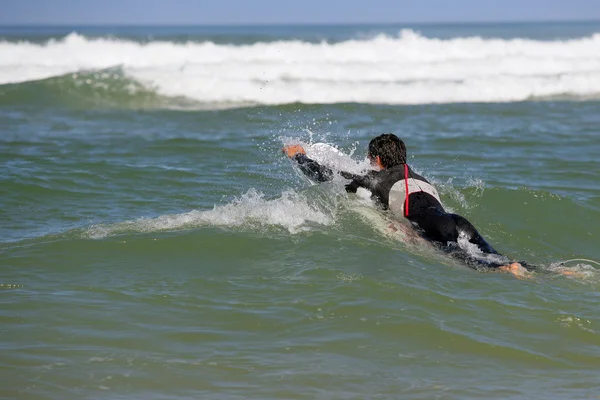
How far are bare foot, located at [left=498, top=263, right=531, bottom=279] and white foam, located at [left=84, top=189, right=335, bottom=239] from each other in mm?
1912

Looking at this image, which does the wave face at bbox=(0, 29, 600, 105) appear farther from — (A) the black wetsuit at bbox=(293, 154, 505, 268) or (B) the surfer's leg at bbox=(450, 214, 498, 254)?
(B) the surfer's leg at bbox=(450, 214, 498, 254)

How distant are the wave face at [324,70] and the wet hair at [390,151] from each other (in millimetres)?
13304

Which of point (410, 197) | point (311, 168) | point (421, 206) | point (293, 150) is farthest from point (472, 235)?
point (293, 150)

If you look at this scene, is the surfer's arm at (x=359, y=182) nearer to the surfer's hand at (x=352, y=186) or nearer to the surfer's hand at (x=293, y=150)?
the surfer's hand at (x=352, y=186)

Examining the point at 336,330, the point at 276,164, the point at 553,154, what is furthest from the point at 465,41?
the point at 336,330

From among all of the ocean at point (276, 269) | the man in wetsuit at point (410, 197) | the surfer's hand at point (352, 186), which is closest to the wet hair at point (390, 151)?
the man in wetsuit at point (410, 197)

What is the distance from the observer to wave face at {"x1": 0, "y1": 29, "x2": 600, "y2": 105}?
22078 mm

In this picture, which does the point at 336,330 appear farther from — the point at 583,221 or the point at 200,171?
the point at 200,171

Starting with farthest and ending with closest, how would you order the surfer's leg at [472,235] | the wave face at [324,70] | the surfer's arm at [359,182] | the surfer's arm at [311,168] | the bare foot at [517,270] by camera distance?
the wave face at [324,70]
the surfer's arm at [311,168]
the surfer's arm at [359,182]
the surfer's leg at [472,235]
the bare foot at [517,270]

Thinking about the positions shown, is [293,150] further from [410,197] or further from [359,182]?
[410,197]

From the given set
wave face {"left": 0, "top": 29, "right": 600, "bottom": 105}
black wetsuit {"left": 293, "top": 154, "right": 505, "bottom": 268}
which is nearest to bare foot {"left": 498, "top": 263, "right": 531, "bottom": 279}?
black wetsuit {"left": 293, "top": 154, "right": 505, "bottom": 268}

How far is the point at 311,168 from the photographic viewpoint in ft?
27.7

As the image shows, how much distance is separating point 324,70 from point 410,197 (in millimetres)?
19362

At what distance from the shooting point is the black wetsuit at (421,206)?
724 cm
